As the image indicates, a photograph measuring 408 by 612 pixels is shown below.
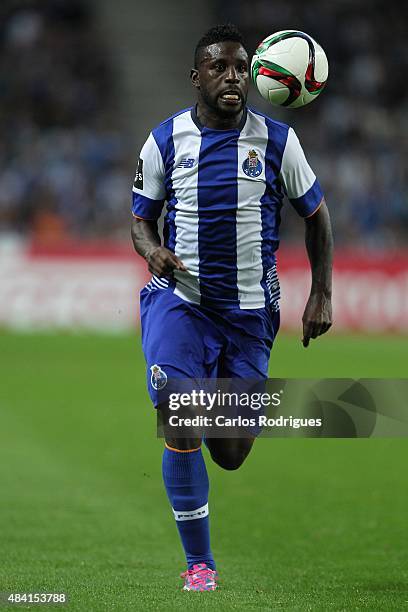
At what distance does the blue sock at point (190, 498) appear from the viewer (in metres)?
5.52

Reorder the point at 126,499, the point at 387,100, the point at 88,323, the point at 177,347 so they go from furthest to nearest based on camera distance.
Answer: the point at 387,100
the point at 88,323
the point at 126,499
the point at 177,347

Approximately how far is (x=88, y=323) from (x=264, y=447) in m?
9.54

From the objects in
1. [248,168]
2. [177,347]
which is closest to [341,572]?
[177,347]

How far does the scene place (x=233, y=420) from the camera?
5.62 metres

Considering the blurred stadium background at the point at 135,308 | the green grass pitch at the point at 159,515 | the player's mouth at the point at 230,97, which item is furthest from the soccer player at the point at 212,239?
the blurred stadium background at the point at 135,308

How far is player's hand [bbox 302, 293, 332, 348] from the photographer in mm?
5754

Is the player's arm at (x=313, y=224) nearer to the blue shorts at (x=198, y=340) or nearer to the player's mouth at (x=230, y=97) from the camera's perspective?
the blue shorts at (x=198, y=340)

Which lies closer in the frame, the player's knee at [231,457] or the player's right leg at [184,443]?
the player's right leg at [184,443]

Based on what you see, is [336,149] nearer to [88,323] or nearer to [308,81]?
[88,323]

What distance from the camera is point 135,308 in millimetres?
20250

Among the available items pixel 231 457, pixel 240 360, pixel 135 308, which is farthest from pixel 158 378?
pixel 135 308

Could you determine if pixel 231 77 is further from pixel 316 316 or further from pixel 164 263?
pixel 316 316

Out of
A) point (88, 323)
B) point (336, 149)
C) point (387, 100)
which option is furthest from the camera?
point (387, 100)

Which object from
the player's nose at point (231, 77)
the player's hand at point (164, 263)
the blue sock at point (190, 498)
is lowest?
the blue sock at point (190, 498)
